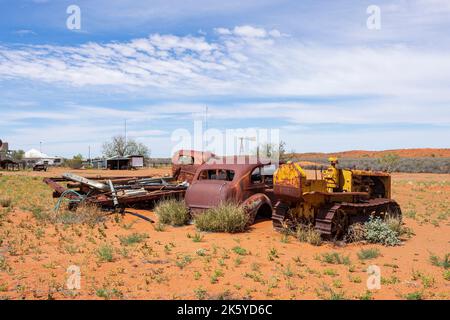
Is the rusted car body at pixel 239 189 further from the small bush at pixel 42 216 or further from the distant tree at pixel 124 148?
the distant tree at pixel 124 148

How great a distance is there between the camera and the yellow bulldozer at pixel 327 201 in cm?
881

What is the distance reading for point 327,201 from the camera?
377 inches

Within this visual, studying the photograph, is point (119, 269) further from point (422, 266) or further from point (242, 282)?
point (422, 266)

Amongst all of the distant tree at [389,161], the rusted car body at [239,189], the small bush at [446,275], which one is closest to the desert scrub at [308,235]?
the rusted car body at [239,189]

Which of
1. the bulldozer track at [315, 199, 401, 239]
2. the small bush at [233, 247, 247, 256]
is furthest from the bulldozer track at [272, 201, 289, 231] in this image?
the small bush at [233, 247, 247, 256]

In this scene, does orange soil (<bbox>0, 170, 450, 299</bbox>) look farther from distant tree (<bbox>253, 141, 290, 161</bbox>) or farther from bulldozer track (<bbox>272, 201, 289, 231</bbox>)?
distant tree (<bbox>253, 141, 290, 161</bbox>)

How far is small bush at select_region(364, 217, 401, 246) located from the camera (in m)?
8.93

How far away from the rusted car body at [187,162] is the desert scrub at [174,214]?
3.39 m

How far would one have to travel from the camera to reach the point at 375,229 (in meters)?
9.21

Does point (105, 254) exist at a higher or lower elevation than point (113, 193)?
lower

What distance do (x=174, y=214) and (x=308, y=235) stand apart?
373 centimetres

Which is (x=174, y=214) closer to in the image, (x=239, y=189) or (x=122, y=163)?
(x=239, y=189)

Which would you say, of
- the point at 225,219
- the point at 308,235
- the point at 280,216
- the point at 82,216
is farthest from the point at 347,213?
the point at 82,216

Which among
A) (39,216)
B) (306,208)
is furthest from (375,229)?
(39,216)
